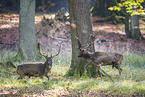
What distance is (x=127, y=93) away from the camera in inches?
222

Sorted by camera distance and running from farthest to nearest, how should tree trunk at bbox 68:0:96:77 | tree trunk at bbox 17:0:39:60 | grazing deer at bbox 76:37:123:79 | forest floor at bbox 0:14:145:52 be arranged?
forest floor at bbox 0:14:145:52, tree trunk at bbox 17:0:39:60, tree trunk at bbox 68:0:96:77, grazing deer at bbox 76:37:123:79

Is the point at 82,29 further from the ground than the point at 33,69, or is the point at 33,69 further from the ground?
the point at 82,29

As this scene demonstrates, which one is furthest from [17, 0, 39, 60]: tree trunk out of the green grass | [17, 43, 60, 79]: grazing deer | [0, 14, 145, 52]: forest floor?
[17, 43, 60, 79]: grazing deer

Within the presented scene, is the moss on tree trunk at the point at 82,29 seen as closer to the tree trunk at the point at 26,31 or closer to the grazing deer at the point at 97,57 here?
the grazing deer at the point at 97,57

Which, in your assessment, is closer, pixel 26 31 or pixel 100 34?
pixel 26 31

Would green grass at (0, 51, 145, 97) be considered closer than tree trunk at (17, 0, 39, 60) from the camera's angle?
Yes

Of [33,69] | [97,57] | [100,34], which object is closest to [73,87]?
[97,57]

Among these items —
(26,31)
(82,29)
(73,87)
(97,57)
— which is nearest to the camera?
(73,87)

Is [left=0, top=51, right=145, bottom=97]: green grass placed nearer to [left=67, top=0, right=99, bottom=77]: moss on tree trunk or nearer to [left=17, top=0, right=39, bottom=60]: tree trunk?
[left=67, top=0, right=99, bottom=77]: moss on tree trunk

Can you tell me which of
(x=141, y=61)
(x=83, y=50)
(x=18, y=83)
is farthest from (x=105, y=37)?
(x=18, y=83)

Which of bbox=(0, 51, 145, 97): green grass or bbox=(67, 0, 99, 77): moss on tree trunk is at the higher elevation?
bbox=(67, 0, 99, 77): moss on tree trunk

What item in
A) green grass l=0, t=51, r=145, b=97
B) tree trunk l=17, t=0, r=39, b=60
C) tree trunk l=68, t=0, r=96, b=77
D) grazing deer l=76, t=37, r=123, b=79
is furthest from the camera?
tree trunk l=17, t=0, r=39, b=60

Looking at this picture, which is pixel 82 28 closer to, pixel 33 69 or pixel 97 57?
pixel 97 57

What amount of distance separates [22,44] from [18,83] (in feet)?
17.7
